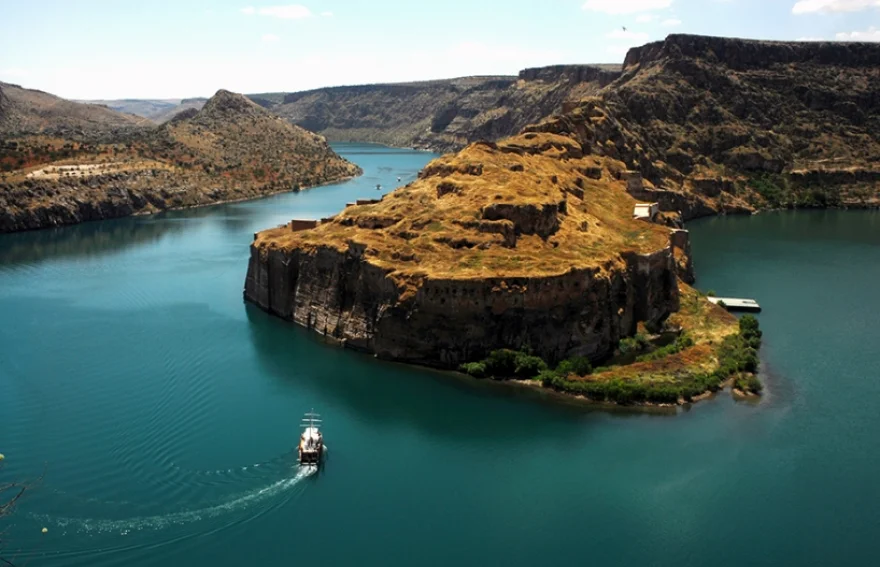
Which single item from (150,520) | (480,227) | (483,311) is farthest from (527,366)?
(150,520)

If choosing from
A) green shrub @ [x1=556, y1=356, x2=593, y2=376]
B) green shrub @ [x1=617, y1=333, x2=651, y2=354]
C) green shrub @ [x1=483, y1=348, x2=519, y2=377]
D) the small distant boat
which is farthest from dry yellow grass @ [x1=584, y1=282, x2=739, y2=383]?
the small distant boat

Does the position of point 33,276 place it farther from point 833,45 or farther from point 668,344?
point 833,45

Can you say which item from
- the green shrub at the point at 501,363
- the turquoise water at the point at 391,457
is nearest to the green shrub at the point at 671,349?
the turquoise water at the point at 391,457

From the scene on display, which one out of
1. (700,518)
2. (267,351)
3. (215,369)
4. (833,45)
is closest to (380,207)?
(267,351)

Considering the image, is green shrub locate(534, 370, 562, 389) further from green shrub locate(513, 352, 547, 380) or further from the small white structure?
the small white structure

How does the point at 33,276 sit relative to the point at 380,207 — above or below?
below

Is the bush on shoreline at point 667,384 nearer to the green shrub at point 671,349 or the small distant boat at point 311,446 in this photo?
the green shrub at point 671,349
